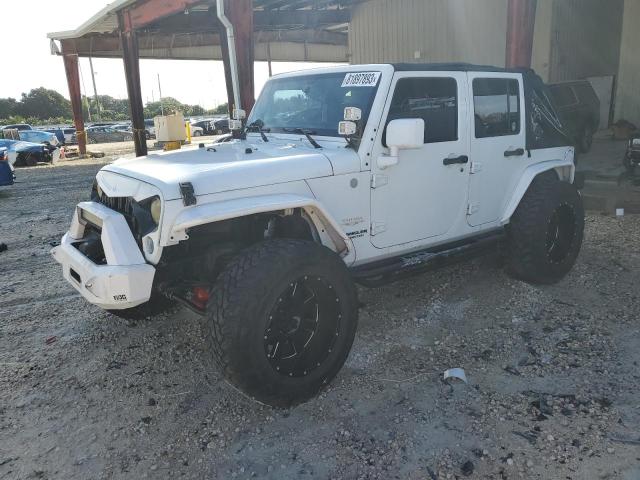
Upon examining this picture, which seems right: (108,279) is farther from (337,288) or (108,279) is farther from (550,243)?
(550,243)

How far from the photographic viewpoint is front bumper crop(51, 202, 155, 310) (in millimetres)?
2795

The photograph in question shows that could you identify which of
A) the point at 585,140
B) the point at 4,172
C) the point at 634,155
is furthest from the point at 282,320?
the point at 585,140

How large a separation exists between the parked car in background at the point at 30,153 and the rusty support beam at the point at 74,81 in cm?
308

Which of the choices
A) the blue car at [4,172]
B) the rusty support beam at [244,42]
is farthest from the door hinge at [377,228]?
the blue car at [4,172]

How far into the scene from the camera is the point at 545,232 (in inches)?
175

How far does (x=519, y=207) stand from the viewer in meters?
4.48

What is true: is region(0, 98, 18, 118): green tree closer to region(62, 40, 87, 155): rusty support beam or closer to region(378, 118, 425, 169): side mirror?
region(62, 40, 87, 155): rusty support beam

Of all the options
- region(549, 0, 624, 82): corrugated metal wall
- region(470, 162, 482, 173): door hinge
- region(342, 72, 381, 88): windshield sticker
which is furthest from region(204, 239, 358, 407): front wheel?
region(549, 0, 624, 82): corrugated metal wall

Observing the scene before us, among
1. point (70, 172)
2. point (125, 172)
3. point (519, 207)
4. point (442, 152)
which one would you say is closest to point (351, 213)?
point (442, 152)

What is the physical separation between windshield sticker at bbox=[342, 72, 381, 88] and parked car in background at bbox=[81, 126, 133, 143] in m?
32.1

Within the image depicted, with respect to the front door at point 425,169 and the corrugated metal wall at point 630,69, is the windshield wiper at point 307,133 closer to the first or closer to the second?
the front door at point 425,169

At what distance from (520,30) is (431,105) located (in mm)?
5134

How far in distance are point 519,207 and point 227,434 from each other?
3.07m

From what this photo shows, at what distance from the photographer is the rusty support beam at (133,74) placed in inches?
581
